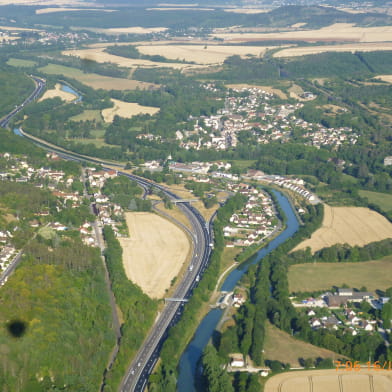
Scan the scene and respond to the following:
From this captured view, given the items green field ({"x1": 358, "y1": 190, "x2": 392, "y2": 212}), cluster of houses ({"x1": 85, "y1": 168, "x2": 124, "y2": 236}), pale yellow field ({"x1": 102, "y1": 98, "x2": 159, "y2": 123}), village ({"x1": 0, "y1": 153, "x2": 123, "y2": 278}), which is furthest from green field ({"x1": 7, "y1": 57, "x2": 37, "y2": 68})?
green field ({"x1": 358, "y1": 190, "x2": 392, "y2": 212})

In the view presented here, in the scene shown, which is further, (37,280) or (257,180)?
(257,180)

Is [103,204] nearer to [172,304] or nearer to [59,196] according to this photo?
[59,196]

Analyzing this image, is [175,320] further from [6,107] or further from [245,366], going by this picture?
[6,107]

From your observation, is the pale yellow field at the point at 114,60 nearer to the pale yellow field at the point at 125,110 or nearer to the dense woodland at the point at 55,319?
the pale yellow field at the point at 125,110

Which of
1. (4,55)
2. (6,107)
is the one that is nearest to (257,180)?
(6,107)

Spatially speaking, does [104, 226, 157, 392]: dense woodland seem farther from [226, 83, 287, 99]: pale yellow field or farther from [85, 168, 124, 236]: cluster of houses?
[226, 83, 287, 99]: pale yellow field
